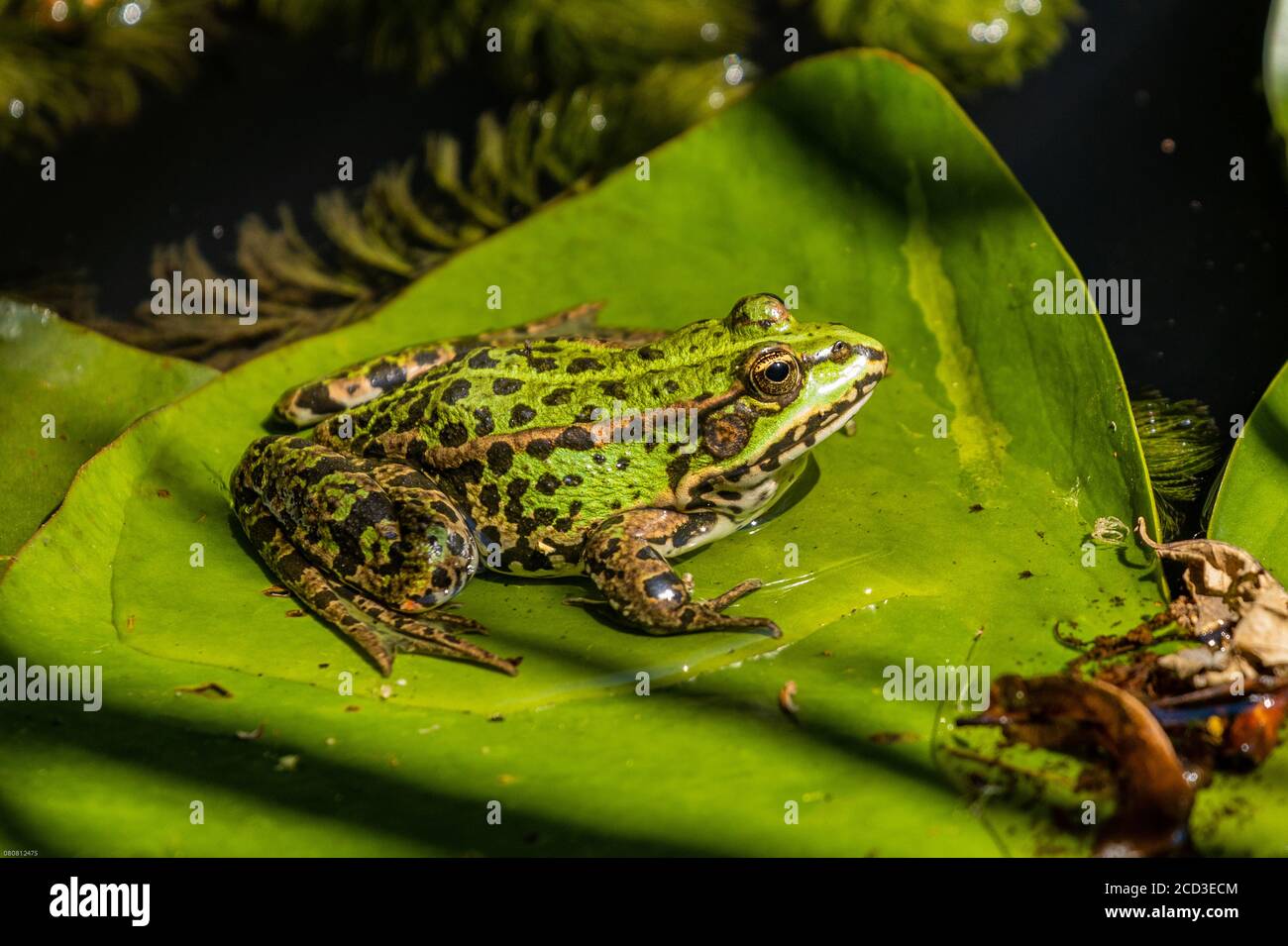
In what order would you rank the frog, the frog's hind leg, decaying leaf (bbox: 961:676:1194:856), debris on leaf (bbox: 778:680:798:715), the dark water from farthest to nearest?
the dark water → the frog's hind leg → the frog → debris on leaf (bbox: 778:680:798:715) → decaying leaf (bbox: 961:676:1194:856)

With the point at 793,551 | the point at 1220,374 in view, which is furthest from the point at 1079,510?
the point at 1220,374

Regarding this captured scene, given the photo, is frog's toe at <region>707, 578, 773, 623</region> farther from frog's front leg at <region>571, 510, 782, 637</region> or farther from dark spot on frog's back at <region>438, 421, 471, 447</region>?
dark spot on frog's back at <region>438, 421, 471, 447</region>

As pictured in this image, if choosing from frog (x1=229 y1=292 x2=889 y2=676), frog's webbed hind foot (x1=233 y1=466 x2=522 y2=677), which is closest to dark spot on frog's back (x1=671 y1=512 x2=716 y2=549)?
frog (x1=229 y1=292 x2=889 y2=676)

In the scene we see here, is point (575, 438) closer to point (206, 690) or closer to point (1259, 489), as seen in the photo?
point (206, 690)

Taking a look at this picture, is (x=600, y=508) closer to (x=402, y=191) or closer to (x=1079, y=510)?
(x=1079, y=510)

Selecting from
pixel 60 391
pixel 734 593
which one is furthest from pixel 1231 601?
pixel 60 391
